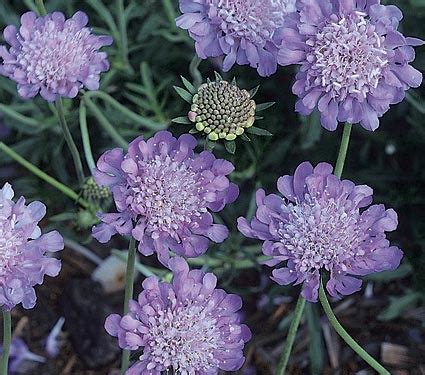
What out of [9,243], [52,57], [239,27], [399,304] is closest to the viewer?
[9,243]

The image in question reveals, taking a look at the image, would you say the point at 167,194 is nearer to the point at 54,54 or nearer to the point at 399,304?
the point at 54,54

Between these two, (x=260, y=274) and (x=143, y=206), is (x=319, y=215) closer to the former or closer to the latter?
(x=143, y=206)

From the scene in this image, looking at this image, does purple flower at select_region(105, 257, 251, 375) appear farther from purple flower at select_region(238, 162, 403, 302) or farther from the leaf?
the leaf

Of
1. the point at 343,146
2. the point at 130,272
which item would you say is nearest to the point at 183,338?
the point at 130,272

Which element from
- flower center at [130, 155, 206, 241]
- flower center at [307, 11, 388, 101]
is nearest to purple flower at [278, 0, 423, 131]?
flower center at [307, 11, 388, 101]

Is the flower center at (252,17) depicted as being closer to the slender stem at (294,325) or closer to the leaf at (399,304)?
the slender stem at (294,325)
